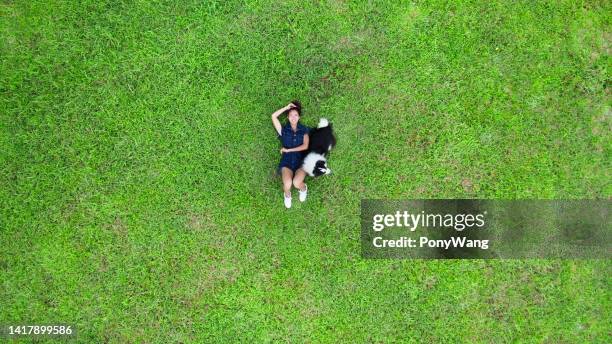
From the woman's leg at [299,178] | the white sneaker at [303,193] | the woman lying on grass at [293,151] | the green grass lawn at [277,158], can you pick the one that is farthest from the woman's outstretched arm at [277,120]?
the white sneaker at [303,193]

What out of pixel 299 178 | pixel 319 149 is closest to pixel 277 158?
pixel 299 178

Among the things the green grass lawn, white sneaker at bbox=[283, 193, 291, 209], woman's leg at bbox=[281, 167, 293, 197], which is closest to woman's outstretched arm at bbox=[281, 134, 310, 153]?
woman's leg at bbox=[281, 167, 293, 197]

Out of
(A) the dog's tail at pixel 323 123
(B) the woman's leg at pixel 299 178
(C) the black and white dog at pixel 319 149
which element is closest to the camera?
(C) the black and white dog at pixel 319 149

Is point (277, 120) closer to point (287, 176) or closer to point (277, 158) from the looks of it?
point (277, 158)

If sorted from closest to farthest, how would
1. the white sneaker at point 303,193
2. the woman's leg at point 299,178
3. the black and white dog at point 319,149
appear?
the black and white dog at point 319,149 < the woman's leg at point 299,178 < the white sneaker at point 303,193

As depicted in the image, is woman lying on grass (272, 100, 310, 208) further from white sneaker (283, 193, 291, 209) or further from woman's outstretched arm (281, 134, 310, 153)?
white sneaker (283, 193, 291, 209)

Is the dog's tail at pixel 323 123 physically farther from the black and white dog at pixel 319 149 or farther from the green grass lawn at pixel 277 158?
the green grass lawn at pixel 277 158
